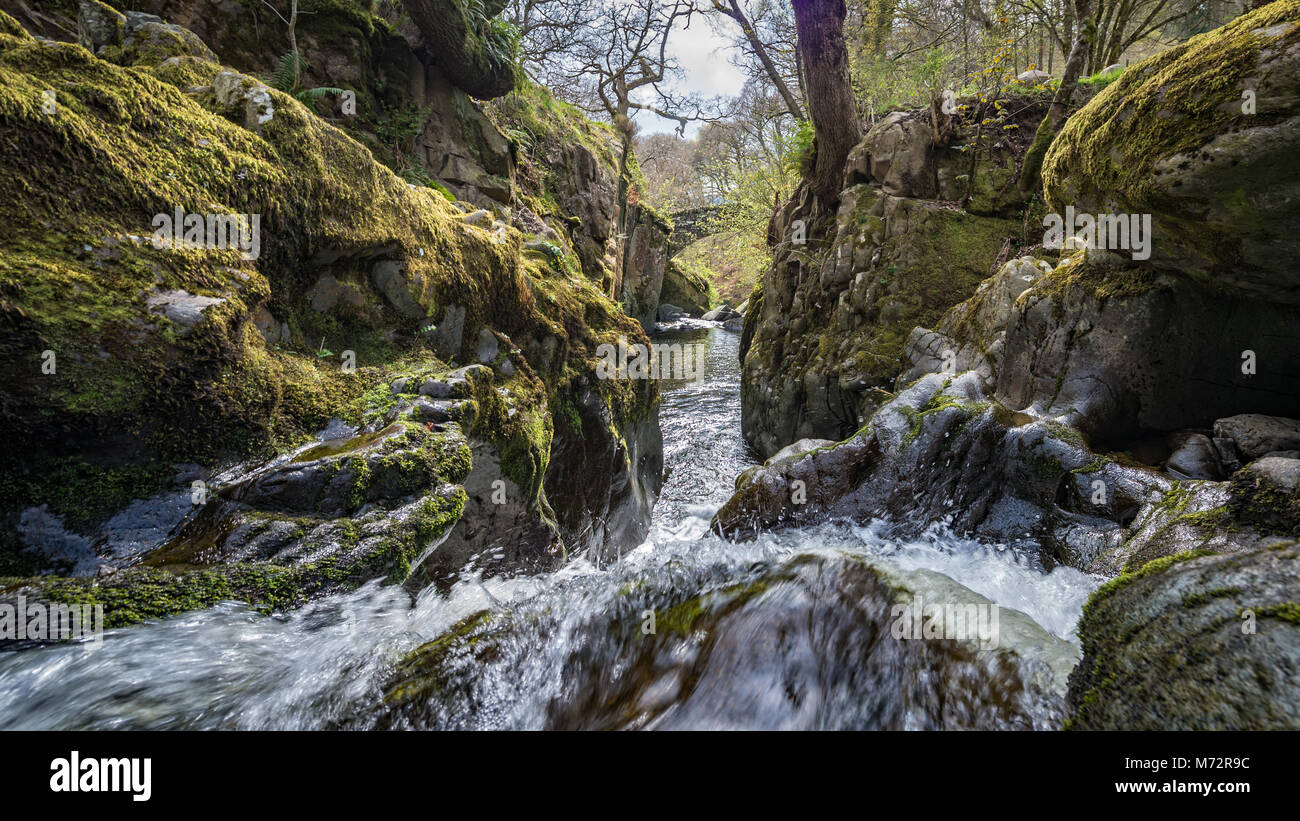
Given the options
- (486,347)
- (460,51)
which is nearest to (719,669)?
(486,347)

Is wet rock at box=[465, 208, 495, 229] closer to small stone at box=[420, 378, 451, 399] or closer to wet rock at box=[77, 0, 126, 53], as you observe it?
small stone at box=[420, 378, 451, 399]

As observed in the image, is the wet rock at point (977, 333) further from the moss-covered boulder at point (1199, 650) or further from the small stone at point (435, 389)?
the small stone at point (435, 389)

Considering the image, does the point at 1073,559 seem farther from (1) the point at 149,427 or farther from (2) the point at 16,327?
(2) the point at 16,327

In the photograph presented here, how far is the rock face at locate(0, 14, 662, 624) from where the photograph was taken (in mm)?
2385

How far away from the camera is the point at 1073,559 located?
391cm

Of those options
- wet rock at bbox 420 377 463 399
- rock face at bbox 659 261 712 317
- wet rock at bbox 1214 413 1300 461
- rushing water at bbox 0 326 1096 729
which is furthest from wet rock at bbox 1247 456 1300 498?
rock face at bbox 659 261 712 317

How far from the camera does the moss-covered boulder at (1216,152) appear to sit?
3.15 metres

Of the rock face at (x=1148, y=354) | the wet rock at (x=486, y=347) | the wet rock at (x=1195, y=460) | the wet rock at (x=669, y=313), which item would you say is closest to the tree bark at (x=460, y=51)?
the wet rock at (x=486, y=347)
